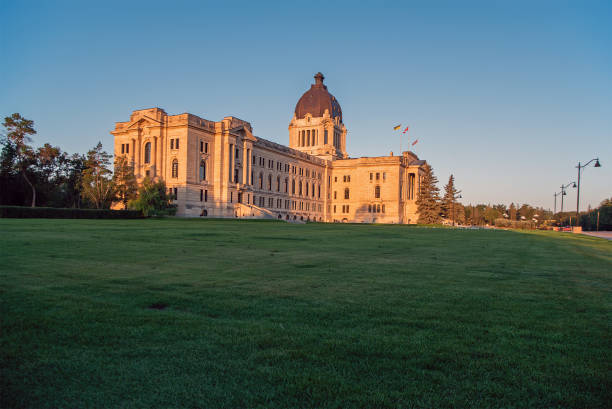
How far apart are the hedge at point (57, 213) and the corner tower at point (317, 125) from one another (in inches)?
2511

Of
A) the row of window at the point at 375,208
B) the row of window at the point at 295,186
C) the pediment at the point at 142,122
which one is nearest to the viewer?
the pediment at the point at 142,122

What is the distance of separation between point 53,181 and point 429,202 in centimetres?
7240

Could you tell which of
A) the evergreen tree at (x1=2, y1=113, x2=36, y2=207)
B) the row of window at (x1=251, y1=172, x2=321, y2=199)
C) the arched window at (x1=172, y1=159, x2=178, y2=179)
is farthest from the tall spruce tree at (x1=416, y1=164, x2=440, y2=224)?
the evergreen tree at (x1=2, y1=113, x2=36, y2=207)

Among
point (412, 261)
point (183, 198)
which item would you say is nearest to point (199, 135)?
point (183, 198)

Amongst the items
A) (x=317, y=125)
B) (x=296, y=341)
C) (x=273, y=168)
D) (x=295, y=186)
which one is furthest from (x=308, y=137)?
(x=296, y=341)

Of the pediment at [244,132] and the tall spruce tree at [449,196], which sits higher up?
the pediment at [244,132]

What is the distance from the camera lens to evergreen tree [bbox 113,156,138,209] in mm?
63219

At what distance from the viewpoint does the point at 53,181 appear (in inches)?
2766

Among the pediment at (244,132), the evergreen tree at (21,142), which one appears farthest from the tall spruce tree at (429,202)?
the evergreen tree at (21,142)

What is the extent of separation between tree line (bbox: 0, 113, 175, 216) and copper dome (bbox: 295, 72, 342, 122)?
5647 centimetres

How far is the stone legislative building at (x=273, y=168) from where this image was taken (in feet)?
217

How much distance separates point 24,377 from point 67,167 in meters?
80.2

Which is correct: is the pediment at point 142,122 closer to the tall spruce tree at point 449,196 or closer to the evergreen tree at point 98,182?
the evergreen tree at point 98,182

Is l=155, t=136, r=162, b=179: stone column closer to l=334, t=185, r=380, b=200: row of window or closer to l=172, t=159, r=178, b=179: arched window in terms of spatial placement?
l=172, t=159, r=178, b=179: arched window
